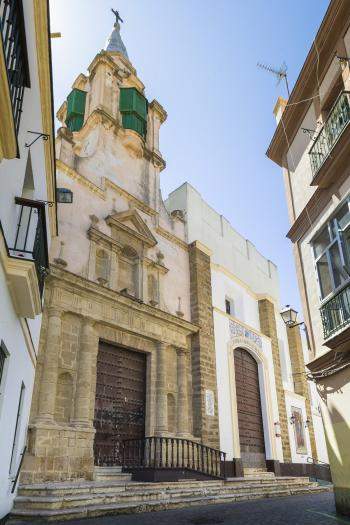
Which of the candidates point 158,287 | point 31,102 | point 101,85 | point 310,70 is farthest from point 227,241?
point 31,102

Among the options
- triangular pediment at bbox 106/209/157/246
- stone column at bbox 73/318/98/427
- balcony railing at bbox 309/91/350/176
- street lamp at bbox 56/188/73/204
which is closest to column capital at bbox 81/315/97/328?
stone column at bbox 73/318/98/427

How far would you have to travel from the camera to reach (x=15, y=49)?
12.7 ft

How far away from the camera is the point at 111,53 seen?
52.3ft

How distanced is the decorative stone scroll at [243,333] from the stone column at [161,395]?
4008mm

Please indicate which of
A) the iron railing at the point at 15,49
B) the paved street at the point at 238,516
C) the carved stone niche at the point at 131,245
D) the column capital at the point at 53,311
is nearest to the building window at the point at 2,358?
the paved street at the point at 238,516

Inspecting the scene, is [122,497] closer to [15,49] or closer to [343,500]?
[343,500]

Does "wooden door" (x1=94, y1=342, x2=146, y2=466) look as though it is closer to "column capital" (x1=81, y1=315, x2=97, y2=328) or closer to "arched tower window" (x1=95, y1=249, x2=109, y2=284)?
"column capital" (x1=81, y1=315, x2=97, y2=328)

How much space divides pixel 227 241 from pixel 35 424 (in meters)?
11.5

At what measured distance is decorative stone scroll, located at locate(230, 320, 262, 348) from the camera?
599 inches

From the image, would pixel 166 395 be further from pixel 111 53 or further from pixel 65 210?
pixel 111 53

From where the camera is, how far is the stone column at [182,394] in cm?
1147

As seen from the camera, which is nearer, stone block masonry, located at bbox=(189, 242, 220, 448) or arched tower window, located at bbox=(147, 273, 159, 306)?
stone block masonry, located at bbox=(189, 242, 220, 448)

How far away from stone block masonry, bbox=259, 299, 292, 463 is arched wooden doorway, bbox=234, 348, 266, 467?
1093mm

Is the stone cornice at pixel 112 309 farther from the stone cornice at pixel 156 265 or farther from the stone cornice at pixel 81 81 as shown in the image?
the stone cornice at pixel 81 81
